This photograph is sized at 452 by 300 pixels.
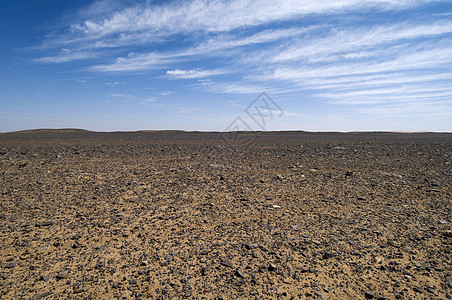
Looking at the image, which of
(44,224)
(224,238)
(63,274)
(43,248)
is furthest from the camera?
(44,224)

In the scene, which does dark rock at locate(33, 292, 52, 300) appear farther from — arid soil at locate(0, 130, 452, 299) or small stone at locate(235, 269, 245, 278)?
small stone at locate(235, 269, 245, 278)

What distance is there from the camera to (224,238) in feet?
11.2

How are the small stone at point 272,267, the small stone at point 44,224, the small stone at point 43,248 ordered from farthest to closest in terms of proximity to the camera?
the small stone at point 44,224 < the small stone at point 43,248 < the small stone at point 272,267

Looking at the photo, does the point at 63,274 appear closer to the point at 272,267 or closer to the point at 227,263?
the point at 227,263

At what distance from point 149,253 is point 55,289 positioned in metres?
0.95

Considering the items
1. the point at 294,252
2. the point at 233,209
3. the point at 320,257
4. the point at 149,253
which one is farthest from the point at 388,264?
the point at 149,253

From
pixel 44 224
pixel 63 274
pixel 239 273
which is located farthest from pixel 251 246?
pixel 44 224

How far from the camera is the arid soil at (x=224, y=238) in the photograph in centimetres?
247

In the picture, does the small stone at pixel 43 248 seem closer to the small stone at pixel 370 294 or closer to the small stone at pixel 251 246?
the small stone at pixel 251 246

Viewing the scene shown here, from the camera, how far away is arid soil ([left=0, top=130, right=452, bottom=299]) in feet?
8.12

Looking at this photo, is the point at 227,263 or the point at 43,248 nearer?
the point at 227,263

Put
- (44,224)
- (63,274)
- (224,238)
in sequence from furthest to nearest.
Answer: (44,224)
(224,238)
(63,274)

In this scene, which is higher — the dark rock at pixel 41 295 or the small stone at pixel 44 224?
the small stone at pixel 44 224

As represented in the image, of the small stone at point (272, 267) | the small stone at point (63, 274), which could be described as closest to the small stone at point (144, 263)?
the small stone at point (63, 274)
